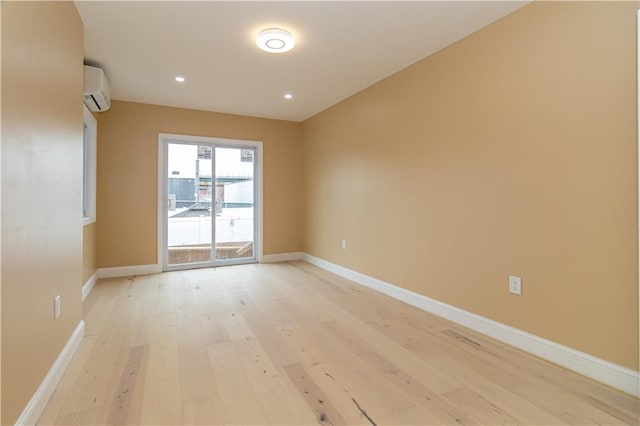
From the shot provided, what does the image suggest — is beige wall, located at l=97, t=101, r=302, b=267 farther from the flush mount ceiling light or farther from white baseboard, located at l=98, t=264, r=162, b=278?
the flush mount ceiling light

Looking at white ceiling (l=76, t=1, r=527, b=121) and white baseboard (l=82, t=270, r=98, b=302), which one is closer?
white ceiling (l=76, t=1, r=527, b=121)

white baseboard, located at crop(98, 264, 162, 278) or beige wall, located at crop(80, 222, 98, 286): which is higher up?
beige wall, located at crop(80, 222, 98, 286)

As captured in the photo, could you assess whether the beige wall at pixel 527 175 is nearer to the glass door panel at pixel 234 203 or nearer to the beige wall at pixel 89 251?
the glass door panel at pixel 234 203

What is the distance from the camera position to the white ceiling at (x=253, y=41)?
2.23 metres

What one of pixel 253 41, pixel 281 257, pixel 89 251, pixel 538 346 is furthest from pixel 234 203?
pixel 538 346

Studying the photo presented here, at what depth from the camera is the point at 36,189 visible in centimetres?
156

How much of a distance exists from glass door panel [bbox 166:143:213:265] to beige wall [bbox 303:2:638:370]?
2.83 m

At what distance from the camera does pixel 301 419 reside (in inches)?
58.9

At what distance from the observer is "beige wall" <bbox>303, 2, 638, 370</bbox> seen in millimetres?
1756

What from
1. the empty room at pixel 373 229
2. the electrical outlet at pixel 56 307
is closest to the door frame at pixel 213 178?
the empty room at pixel 373 229

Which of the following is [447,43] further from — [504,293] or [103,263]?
[103,263]

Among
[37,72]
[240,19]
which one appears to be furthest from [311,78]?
[37,72]

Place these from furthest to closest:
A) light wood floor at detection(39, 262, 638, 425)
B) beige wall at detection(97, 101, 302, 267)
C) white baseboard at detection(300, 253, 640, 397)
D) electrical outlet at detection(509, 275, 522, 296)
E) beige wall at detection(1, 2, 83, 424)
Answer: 1. beige wall at detection(97, 101, 302, 267)
2. electrical outlet at detection(509, 275, 522, 296)
3. white baseboard at detection(300, 253, 640, 397)
4. light wood floor at detection(39, 262, 638, 425)
5. beige wall at detection(1, 2, 83, 424)

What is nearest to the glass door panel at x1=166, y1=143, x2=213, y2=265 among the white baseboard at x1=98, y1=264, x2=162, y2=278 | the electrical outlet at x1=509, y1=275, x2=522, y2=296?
the white baseboard at x1=98, y1=264, x2=162, y2=278
